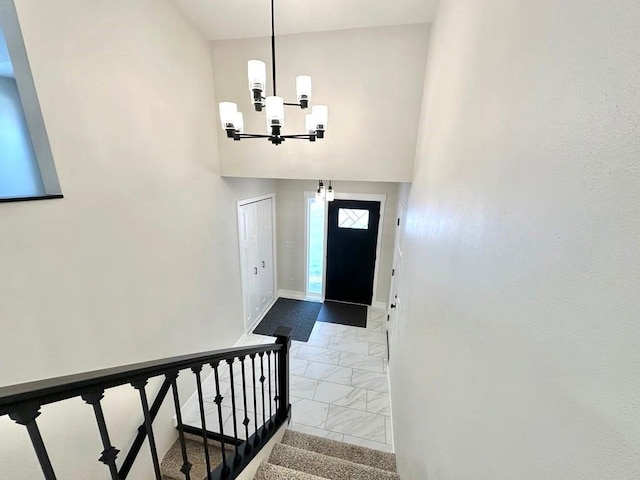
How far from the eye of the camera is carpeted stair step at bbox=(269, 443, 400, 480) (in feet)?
6.24

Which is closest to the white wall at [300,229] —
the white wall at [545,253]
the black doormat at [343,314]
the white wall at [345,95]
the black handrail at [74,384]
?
the black doormat at [343,314]

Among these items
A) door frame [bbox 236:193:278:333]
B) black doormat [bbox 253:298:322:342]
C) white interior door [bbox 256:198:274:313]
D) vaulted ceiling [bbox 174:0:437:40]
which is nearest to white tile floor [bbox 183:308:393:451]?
black doormat [bbox 253:298:322:342]

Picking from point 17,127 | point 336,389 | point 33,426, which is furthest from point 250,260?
point 33,426

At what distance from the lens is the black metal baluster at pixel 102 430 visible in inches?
27.6

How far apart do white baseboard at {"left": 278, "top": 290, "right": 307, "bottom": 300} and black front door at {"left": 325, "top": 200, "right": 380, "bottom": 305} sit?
526 mm

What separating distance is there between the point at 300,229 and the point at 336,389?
284 cm

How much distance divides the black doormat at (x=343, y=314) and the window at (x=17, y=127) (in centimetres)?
406

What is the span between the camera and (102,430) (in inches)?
29.6

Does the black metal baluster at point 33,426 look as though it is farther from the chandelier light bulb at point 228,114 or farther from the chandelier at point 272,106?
the chandelier light bulb at point 228,114

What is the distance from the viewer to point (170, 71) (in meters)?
2.28

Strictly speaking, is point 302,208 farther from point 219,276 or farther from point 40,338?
point 40,338

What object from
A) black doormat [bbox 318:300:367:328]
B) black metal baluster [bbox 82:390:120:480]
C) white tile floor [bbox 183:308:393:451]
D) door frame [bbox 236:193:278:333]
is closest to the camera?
black metal baluster [bbox 82:390:120:480]

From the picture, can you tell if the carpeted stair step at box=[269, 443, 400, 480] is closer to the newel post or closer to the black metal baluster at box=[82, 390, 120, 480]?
the newel post

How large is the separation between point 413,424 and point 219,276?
102 inches
